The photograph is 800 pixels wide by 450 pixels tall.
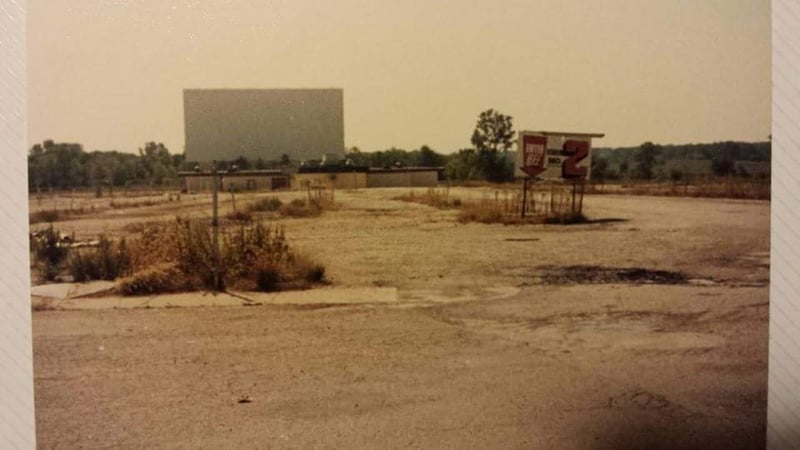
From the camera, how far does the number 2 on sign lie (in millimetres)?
3266

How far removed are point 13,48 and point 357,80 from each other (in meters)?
1.28

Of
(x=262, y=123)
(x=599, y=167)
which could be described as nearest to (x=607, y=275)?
(x=599, y=167)

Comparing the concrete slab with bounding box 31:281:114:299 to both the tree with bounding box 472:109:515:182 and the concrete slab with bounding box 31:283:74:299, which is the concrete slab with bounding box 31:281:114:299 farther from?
the tree with bounding box 472:109:515:182

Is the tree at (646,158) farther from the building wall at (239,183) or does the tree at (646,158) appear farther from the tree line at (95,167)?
the tree line at (95,167)

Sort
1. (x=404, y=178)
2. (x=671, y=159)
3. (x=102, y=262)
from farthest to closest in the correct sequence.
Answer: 1. (x=671, y=159)
2. (x=404, y=178)
3. (x=102, y=262)

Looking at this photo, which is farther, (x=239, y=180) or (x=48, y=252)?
(x=239, y=180)

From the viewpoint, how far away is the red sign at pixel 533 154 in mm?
3230

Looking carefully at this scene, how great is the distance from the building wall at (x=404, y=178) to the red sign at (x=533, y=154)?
40cm

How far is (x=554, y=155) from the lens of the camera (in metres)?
3.26

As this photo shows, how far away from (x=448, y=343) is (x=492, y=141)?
0.87 metres

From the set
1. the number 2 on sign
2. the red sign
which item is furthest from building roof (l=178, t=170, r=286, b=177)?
the number 2 on sign

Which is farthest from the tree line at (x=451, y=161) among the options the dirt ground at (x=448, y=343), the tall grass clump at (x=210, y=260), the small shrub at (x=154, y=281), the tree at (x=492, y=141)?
the small shrub at (x=154, y=281)

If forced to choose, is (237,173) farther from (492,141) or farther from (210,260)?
(492,141)

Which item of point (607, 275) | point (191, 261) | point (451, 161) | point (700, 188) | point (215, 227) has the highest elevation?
point (451, 161)
